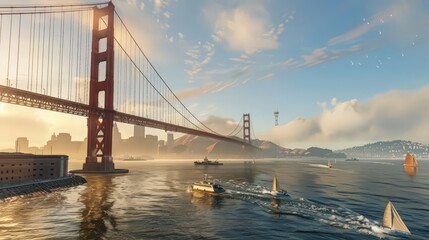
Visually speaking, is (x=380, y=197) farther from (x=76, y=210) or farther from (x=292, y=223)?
(x=76, y=210)

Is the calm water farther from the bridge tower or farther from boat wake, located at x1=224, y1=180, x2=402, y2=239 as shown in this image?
the bridge tower

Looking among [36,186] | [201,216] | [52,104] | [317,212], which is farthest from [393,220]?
[52,104]

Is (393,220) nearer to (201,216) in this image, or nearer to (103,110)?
(201,216)

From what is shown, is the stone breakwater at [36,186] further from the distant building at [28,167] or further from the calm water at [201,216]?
the calm water at [201,216]

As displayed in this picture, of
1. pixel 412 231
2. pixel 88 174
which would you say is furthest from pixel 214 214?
pixel 88 174

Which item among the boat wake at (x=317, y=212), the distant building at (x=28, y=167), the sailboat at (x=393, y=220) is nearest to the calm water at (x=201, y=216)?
the boat wake at (x=317, y=212)
